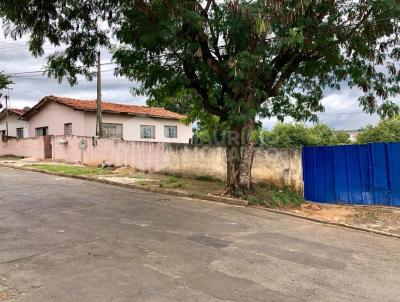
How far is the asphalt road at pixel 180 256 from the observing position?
16.0ft

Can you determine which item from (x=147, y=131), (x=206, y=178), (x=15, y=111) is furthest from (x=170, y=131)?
(x=206, y=178)

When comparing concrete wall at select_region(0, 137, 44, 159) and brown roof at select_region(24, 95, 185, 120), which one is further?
brown roof at select_region(24, 95, 185, 120)

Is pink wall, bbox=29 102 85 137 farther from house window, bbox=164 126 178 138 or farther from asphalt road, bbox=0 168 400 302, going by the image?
asphalt road, bbox=0 168 400 302

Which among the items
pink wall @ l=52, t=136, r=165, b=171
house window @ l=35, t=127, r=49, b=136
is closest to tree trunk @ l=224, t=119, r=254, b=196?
pink wall @ l=52, t=136, r=165, b=171

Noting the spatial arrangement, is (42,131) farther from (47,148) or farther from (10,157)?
(47,148)

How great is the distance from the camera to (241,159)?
40.8 feet

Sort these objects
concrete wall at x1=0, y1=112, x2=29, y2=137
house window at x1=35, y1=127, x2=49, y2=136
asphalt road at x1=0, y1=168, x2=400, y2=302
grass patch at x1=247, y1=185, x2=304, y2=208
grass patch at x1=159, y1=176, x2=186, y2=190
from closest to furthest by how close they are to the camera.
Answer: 1. asphalt road at x1=0, y1=168, x2=400, y2=302
2. grass patch at x1=247, y1=185, x2=304, y2=208
3. grass patch at x1=159, y1=176, x2=186, y2=190
4. house window at x1=35, y1=127, x2=49, y2=136
5. concrete wall at x1=0, y1=112, x2=29, y2=137

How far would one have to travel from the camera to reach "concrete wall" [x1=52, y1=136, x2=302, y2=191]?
13.6 meters

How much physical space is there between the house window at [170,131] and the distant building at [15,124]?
10.6 metres

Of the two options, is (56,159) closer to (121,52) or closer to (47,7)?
(121,52)

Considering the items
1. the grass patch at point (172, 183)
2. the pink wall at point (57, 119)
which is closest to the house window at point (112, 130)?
the pink wall at point (57, 119)

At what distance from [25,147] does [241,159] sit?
62.6ft

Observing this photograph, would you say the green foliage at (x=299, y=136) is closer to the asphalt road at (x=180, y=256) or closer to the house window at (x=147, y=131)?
the house window at (x=147, y=131)

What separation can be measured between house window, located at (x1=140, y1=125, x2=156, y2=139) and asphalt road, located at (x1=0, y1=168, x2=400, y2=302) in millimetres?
17808
